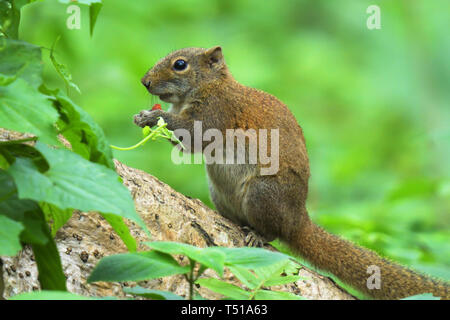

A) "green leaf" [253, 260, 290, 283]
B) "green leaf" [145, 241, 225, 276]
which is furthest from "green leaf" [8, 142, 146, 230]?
"green leaf" [253, 260, 290, 283]

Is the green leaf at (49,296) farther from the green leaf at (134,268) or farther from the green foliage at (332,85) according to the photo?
the green foliage at (332,85)

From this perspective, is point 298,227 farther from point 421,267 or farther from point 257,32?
point 257,32

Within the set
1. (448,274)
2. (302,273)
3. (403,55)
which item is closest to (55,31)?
(302,273)

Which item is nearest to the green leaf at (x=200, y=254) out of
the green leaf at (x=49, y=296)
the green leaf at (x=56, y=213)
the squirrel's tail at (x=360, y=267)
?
the green leaf at (x=49, y=296)

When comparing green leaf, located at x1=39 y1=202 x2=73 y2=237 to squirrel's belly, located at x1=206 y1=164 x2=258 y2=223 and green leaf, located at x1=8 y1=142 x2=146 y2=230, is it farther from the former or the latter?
squirrel's belly, located at x1=206 y1=164 x2=258 y2=223

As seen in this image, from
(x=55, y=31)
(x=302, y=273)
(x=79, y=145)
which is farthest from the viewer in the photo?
(x=55, y=31)

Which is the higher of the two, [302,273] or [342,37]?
[342,37]

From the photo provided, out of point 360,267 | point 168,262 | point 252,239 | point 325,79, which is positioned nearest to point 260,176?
point 252,239
